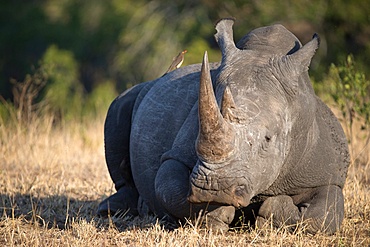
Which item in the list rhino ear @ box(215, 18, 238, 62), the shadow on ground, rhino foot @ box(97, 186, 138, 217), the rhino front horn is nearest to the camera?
the rhino front horn

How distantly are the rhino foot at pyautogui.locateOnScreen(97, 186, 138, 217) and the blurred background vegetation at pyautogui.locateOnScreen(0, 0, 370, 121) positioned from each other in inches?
456

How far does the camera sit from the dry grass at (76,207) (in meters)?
5.77

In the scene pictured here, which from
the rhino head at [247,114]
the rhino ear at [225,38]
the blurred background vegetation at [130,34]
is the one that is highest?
the rhino ear at [225,38]

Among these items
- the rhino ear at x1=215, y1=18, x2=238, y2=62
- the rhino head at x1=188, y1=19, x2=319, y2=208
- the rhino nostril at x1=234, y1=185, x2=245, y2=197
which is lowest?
the rhino nostril at x1=234, y1=185, x2=245, y2=197

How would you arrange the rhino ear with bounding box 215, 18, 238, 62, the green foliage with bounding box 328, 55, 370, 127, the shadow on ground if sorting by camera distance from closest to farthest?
the rhino ear with bounding box 215, 18, 238, 62 → the shadow on ground → the green foliage with bounding box 328, 55, 370, 127

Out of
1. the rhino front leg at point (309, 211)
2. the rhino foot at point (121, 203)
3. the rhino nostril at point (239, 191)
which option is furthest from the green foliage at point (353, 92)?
the rhino nostril at point (239, 191)

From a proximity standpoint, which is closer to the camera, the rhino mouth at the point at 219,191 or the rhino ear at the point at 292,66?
the rhino mouth at the point at 219,191

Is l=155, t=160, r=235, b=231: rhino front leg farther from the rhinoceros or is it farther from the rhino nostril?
the rhino nostril

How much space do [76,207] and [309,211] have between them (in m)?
2.28

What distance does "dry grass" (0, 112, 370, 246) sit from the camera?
5.77m

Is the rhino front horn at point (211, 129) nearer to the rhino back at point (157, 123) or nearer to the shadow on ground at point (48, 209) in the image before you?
the rhino back at point (157, 123)

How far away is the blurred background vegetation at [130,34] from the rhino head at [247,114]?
13.3 m

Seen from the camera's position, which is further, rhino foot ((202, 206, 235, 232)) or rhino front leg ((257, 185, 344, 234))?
rhino front leg ((257, 185, 344, 234))

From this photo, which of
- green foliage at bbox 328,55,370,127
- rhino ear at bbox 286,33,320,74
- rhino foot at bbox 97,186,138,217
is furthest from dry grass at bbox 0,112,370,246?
rhino ear at bbox 286,33,320,74
